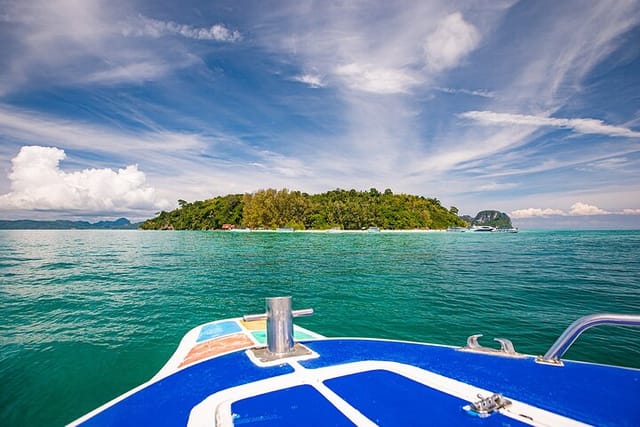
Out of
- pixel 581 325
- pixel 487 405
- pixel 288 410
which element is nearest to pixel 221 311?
pixel 288 410

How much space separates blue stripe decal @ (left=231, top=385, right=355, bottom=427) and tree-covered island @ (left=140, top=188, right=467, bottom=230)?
12550 centimetres

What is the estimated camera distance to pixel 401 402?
2.65 meters

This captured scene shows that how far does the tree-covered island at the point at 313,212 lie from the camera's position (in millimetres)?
130375

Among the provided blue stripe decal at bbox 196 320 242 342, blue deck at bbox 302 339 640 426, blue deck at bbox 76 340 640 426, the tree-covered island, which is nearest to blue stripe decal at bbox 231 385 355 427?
blue deck at bbox 76 340 640 426

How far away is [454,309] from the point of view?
11.6 metres

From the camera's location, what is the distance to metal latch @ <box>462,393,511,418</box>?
7.84 ft

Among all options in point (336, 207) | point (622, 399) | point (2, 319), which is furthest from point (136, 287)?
point (336, 207)

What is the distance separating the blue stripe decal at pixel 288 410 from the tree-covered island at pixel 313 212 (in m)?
125

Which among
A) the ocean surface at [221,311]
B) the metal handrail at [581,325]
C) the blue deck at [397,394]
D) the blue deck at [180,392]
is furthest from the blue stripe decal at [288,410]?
the ocean surface at [221,311]

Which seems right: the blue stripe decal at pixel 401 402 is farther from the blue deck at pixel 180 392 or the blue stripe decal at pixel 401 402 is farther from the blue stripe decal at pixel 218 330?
the blue stripe decal at pixel 218 330

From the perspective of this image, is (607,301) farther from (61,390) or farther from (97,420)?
(61,390)

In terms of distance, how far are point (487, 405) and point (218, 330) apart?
19.1ft

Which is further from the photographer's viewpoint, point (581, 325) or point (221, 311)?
point (221, 311)

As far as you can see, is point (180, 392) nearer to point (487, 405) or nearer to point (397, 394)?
point (397, 394)
